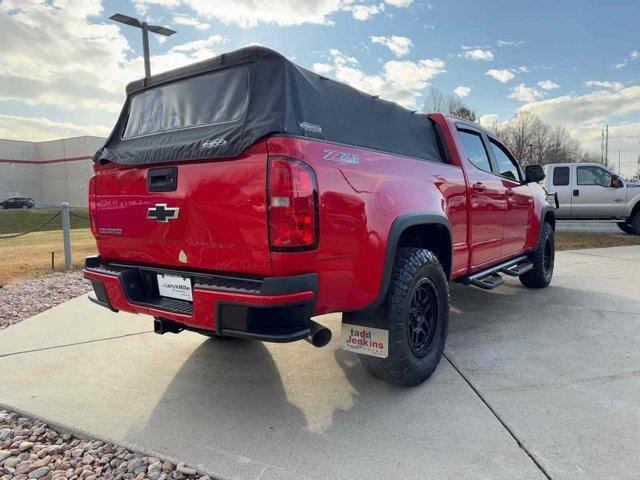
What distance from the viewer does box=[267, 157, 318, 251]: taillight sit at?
2.22 metres

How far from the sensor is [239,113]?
260 cm

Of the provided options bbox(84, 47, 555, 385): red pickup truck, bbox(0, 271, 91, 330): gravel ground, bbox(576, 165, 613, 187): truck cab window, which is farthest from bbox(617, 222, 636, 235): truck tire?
bbox(0, 271, 91, 330): gravel ground

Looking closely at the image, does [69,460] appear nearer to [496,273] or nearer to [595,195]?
[496,273]

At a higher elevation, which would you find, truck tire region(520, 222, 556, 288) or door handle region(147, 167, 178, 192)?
door handle region(147, 167, 178, 192)

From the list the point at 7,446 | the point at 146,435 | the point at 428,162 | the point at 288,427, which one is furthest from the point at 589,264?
the point at 7,446

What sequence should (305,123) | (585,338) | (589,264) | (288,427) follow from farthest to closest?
(589,264)
(585,338)
(288,427)
(305,123)

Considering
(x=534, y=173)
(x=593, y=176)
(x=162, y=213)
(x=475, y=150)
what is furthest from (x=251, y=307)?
(x=593, y=176)

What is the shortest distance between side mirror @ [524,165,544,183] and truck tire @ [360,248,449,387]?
274cm

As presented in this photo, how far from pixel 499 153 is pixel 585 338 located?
6.97ft

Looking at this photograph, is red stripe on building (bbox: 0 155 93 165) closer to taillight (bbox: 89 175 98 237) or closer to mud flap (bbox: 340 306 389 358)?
taillight (bbox: 89 175 98 237)

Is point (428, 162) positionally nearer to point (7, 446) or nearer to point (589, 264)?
point (7, 446)

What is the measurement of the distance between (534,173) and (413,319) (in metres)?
3.12

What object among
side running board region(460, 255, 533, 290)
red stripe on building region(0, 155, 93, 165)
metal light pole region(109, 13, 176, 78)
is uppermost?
red stripe on building region(0, 155, 93, 165)

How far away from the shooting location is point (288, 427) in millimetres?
2662
